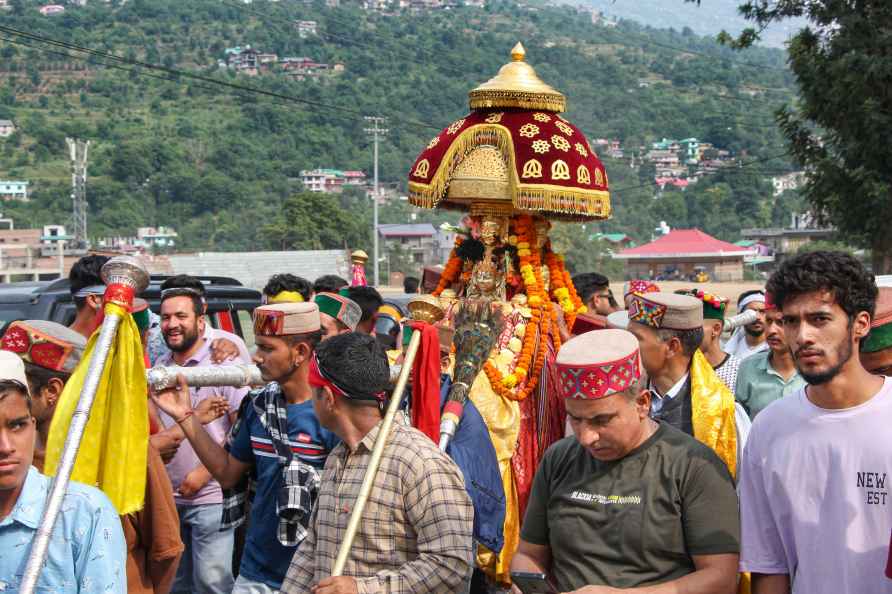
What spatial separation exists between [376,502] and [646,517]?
84cm

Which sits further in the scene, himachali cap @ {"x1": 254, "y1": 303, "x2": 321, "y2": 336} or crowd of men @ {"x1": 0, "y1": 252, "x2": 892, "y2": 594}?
himachali cap @ {"x1": 254, "y1": 303, "x2": 321, "y2": 336}


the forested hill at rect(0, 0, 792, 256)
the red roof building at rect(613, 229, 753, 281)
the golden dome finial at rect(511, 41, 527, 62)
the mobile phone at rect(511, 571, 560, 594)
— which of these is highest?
the forested hill at rect(0, 0, 792, 256)

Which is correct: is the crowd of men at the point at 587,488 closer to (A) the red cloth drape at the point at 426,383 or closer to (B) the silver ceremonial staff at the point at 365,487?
(B) the silver ceremonial staff at the point at 365,487

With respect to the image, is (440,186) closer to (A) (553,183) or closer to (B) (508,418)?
(A) (553,183)

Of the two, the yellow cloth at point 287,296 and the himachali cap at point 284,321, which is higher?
the himachali cap at point 284,321

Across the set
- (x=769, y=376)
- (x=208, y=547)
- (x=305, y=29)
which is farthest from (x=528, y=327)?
(x=305, y=29)

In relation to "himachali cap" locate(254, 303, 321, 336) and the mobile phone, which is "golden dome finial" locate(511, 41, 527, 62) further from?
the mobile phone

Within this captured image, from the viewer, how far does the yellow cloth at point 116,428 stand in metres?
4.07

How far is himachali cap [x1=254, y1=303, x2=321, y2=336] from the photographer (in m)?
5.00

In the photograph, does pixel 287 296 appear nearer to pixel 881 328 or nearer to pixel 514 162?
pixel 514 162

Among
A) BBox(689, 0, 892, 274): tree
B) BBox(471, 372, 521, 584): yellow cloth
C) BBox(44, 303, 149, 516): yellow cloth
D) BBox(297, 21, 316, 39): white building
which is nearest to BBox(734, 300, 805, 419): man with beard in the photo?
BBox(471, 372, 521, 584): yellow cloth

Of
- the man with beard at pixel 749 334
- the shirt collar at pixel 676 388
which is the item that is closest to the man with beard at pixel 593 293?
the man with beard at pixel 749 334

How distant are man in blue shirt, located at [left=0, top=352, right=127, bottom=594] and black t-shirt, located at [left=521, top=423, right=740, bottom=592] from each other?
1.34 meters

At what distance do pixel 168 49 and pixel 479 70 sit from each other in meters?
39.9
